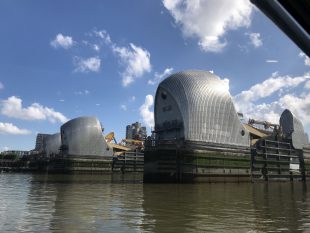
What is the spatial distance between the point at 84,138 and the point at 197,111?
52350mm

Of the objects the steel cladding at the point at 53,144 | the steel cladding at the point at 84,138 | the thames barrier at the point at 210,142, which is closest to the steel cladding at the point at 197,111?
the thames barrier at the point at 210,142

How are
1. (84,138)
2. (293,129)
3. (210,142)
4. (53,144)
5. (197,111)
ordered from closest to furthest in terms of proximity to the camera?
(210,142) < (197,111) < (293,129) < (84,138) < (53,144)

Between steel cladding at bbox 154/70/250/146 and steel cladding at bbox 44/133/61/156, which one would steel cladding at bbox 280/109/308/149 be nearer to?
steel cladding at bbox 154/70/250/146

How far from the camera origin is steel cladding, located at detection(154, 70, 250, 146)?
255 ft

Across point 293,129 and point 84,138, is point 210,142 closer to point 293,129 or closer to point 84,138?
point 293,129

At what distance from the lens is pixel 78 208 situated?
78.1 feet

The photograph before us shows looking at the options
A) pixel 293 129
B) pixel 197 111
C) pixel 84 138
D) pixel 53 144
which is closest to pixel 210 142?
pixel 197 111

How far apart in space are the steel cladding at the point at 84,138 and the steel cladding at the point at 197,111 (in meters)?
38.8

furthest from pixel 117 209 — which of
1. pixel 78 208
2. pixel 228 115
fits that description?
pixel 228 115

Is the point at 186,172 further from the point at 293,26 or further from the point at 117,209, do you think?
the point at 293,26

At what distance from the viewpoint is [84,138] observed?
4658 inches

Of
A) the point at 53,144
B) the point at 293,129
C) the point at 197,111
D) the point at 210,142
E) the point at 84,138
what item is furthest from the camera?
the point at 53,144

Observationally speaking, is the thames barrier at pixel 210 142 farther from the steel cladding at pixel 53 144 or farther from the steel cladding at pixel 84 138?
the steel cladding at pixel 53 144

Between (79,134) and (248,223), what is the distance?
104 m
